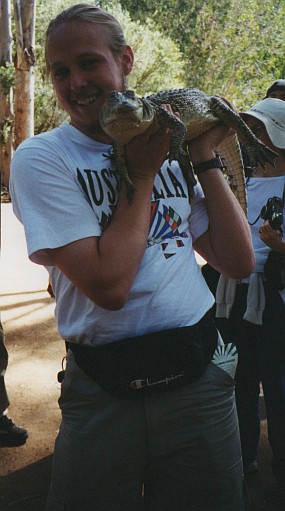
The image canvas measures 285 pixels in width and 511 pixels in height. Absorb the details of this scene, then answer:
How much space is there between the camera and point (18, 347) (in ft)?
15.0

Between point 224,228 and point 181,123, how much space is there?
1.16 ft

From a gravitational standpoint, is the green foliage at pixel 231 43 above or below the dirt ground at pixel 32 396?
above

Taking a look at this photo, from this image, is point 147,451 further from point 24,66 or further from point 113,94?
point 24,66

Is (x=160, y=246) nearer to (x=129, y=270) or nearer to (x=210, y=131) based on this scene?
(x=129, y=270)

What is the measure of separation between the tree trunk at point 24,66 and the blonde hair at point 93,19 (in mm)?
10752

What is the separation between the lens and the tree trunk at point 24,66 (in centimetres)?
1113

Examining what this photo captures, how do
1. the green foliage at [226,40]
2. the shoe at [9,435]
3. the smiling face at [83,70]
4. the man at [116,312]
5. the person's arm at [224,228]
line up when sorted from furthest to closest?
the green foliage at [226,40] → the shoe at [9,435] → the person's arm at [224,228] → the smiling face at [83,70] → the man at [116,312]

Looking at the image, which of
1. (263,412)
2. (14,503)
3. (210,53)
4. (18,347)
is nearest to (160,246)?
(14,503)

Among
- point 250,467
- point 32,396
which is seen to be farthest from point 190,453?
point 32,396

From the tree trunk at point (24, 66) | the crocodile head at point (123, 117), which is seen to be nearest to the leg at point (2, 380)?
the crocodile head at point (123, 117)

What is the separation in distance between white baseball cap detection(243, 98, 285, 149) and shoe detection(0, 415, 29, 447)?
2268mm

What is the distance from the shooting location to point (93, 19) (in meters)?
1.47

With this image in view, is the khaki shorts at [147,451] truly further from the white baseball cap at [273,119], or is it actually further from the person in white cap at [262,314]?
the white baseball cap at [273,119]

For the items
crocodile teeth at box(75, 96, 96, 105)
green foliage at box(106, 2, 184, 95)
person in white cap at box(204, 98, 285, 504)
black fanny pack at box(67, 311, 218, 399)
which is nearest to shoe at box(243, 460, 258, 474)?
person in white cap at box(204, 98, 285, 504)
